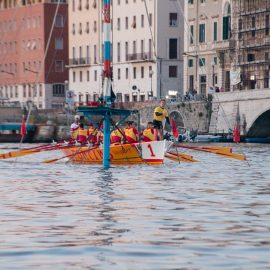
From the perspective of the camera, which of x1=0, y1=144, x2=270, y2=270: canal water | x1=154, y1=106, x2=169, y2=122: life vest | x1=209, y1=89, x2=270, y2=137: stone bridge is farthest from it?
x1=209, y1=89, x2=270, y2=137: stone bridge

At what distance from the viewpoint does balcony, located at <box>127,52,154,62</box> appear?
137 meters

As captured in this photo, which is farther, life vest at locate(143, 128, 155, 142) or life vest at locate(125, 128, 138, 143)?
life vest at locate(125, 128, 138, 143)

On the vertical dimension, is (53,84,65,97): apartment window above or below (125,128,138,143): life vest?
above

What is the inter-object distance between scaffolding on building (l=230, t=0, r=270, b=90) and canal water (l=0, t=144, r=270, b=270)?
72.1m

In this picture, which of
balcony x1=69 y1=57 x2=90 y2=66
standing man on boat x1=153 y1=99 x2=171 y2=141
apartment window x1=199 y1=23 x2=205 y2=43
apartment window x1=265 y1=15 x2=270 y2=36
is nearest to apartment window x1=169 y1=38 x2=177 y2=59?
apartment window x1=199 y1=23 x2=205 y2=43

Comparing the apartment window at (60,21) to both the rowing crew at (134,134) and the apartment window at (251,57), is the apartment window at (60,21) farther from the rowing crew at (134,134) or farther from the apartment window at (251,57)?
the rowing crew at (134,134)

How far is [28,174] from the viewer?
4197cm

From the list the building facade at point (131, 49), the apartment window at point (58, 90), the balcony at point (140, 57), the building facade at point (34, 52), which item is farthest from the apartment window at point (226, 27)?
the apartment window at point (58, 90)

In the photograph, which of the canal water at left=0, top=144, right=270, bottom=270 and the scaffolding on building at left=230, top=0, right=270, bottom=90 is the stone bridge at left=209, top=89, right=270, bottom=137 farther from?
the canal water at left=0, top=144, right=270, bottom=270

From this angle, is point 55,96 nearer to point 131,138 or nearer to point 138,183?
point 131,138

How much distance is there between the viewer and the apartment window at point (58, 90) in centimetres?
15975

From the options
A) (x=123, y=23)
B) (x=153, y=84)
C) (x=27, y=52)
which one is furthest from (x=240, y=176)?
(x=27, y=52)

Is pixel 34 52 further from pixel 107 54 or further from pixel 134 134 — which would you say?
pixel 107 54

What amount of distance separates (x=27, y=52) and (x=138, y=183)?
429 ft
